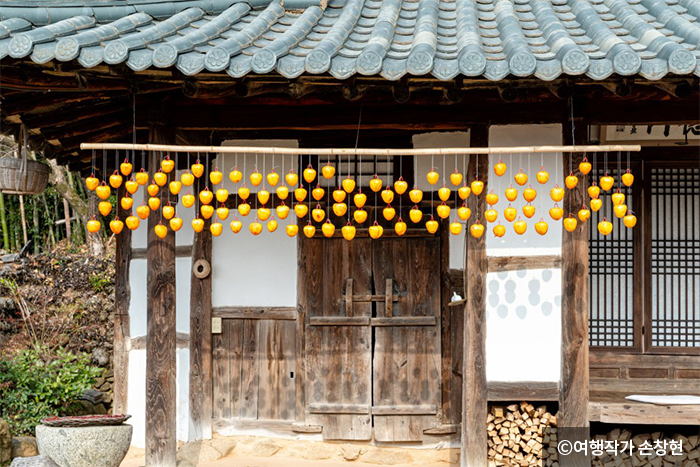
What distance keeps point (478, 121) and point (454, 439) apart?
3398 mm

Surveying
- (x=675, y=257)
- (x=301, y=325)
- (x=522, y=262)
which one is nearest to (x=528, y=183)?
(x=522, y=262)

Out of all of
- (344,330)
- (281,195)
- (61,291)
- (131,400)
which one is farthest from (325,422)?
(61,291)

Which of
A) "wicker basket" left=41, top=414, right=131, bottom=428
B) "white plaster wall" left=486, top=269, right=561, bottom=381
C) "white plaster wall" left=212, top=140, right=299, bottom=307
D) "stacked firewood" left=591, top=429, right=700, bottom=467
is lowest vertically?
"stacked firewood" left=591, top=429, right=700, bottom=467

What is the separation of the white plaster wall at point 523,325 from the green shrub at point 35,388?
231 inches

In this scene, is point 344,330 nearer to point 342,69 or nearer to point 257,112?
point 257,112

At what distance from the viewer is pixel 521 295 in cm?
721

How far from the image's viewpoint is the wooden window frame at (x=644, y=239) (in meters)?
8.52

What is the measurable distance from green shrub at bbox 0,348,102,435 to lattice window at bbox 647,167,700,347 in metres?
7.29

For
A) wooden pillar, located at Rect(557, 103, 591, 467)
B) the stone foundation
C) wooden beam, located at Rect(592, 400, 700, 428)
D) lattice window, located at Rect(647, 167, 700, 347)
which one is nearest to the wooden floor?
wooden beam, located at Rect(592, 400, 700, 428)

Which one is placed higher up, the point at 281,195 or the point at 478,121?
the point at 478,121

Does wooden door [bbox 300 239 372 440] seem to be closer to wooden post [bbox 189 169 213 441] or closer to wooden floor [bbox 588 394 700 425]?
wooden post [bbox 189 169 213 441]

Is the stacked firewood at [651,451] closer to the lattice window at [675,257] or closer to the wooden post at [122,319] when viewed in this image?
the lattice window at [675,257]

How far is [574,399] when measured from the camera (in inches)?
278

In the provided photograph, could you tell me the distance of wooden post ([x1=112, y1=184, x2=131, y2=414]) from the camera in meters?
9.24
